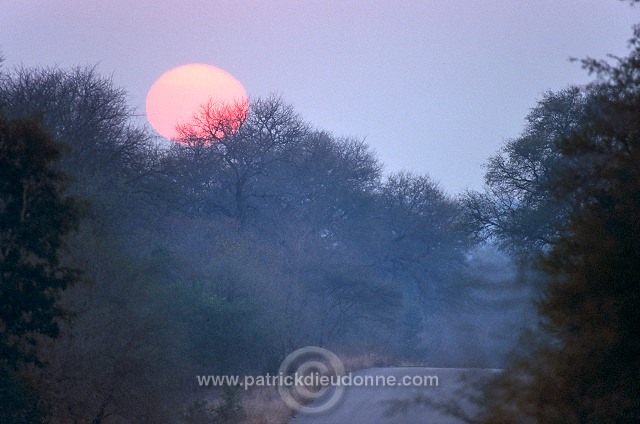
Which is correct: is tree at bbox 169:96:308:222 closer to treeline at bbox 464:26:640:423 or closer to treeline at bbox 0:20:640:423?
treeline at bbox 0:20:640:423

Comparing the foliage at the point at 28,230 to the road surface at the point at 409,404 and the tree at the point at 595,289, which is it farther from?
the tree at the point at 595,289

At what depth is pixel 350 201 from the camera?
4688 centimetres

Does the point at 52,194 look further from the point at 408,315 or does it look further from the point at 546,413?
the point at 408,315

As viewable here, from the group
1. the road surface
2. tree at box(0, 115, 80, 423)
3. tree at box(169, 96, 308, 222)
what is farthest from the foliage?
tree at box(169, 96, 308, 222)

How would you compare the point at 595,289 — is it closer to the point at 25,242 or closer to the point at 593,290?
the point at 593,290

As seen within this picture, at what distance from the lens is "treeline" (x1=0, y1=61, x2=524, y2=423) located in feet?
33.3

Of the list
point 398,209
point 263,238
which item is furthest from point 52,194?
point 398,209

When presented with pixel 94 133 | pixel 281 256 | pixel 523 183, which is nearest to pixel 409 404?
pixel 94 133

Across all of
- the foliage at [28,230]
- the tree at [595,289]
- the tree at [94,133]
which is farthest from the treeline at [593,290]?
the tree at [94,133]

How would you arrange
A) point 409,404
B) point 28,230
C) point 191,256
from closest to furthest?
point 409,404, point 28,230, point 191,256

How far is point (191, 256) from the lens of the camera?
29.2m

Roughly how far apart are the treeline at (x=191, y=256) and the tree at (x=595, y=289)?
103 centimetres

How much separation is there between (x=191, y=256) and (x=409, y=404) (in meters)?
23.4

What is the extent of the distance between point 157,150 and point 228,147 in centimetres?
1445
